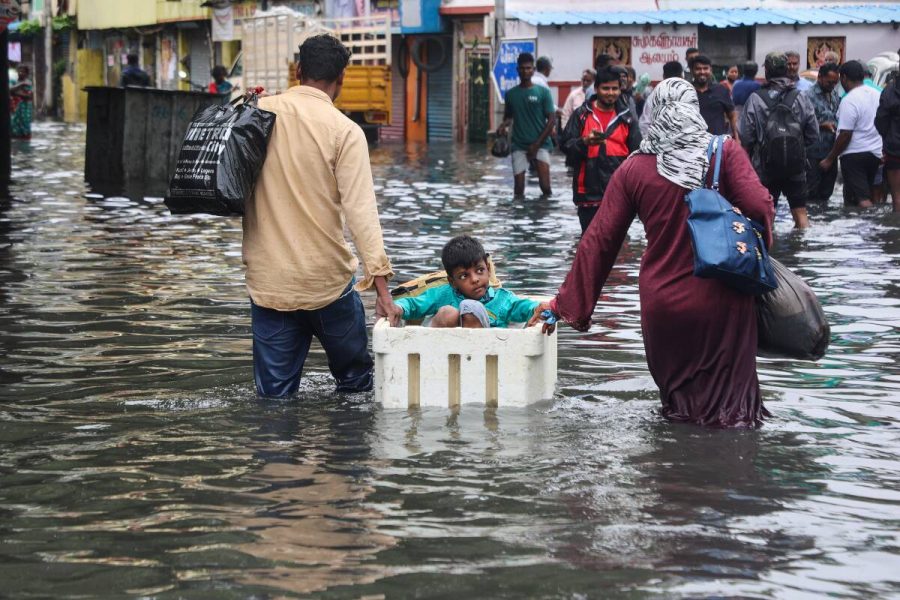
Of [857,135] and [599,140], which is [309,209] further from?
[857,135]

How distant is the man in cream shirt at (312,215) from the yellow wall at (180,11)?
146 feet

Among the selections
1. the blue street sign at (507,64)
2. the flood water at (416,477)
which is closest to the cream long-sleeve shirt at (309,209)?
the flood water at (416,477)

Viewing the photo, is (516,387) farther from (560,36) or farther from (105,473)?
(560,36)

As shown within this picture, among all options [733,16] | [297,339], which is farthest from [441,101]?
[297,339]

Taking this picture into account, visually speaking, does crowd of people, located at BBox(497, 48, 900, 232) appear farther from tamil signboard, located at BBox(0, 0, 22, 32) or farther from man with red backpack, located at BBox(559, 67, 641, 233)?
tamil signboard, located at BBox(0, 0, 22, 32)

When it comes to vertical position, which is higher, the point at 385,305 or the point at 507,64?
the point at 507,64

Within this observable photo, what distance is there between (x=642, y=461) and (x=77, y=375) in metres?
3.18

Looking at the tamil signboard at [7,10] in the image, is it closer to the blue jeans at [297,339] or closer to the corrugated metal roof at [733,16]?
the blue jeans at [297,339]

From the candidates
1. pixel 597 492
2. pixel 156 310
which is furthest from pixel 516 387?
pixel 156 310

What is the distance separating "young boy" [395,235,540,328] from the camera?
23.0 ft

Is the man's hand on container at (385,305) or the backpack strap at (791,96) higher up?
the backpack strap at (791,96)

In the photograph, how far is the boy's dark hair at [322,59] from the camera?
21.4 feet

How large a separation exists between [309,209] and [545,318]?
1069 millimetres

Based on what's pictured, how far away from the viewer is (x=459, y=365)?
6.66 metres
